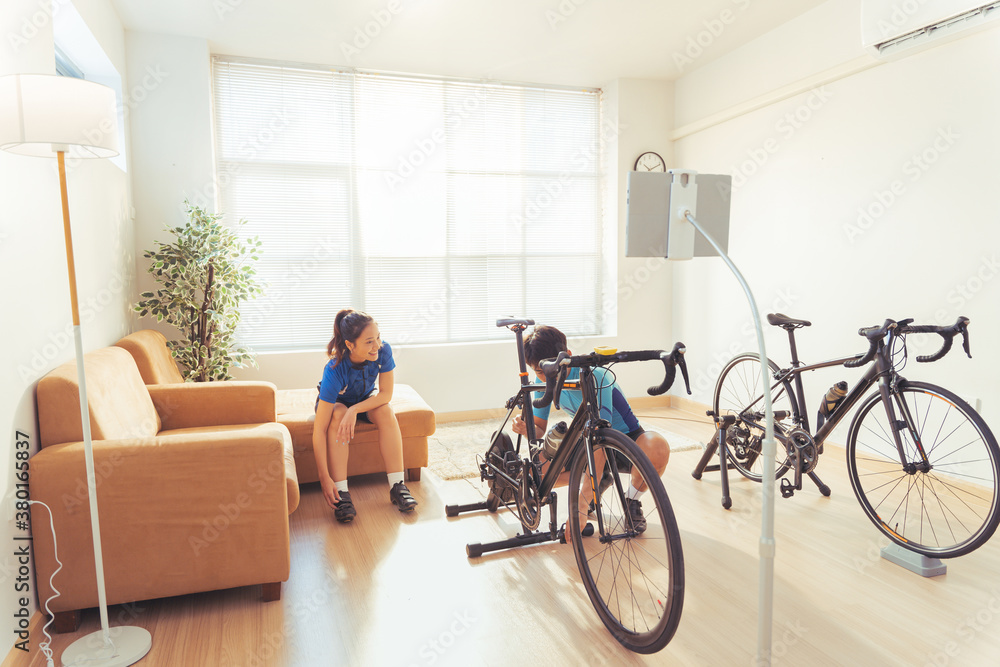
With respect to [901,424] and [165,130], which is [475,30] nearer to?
[165,130]

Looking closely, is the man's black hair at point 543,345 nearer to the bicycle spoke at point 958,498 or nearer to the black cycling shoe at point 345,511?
the black cycling shoe at point 345,511

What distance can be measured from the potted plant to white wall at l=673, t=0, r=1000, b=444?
11.5 feet

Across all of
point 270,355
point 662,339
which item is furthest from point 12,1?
point 662,339

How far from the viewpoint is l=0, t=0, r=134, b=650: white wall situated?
71.9 inches

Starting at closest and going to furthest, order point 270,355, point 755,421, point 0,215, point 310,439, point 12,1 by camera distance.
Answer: point 0,215, point 12,1, point 755,421, point 310,439, point 270,355

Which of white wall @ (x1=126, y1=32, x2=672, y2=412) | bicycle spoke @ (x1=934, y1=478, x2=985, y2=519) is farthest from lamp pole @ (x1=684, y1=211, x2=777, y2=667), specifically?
white wall @ (x1=126, y1=32, x2=672, y2=412)

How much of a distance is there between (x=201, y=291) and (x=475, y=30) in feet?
8.13

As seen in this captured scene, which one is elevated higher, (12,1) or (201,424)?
(12,1)

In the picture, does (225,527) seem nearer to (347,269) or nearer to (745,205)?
(347,269)

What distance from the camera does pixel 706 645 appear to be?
1896 millimetres

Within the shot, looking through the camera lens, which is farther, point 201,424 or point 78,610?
point 201,424

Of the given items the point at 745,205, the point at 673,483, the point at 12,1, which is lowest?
the point at 673,483

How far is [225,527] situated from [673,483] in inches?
90.5

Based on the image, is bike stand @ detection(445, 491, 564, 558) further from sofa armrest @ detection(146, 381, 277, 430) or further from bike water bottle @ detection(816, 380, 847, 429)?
sofa armrest @ detection(146, 381, 277, 430)
